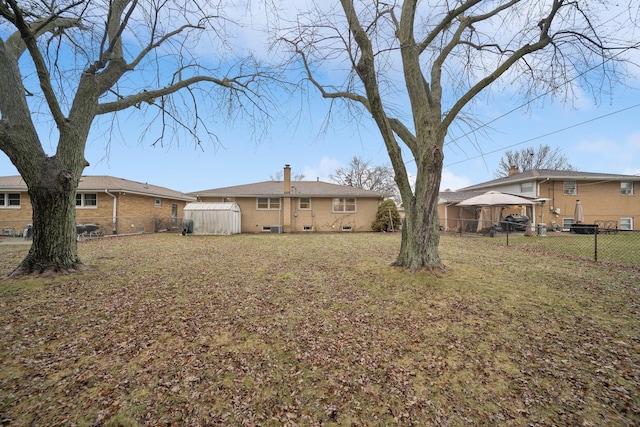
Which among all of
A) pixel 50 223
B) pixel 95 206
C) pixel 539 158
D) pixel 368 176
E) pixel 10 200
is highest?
pixel 539 158

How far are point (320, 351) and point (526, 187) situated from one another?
23.0 meters

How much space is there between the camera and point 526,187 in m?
20.0

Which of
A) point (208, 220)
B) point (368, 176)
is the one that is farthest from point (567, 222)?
point (208, 220)

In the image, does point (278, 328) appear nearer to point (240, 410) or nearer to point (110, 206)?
point (240, 410)

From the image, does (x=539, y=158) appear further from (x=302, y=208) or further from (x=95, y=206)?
(x=95, y=206)

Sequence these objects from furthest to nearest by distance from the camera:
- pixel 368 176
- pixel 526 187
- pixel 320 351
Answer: pixel 368 176, pixel 526 187, pixel 320 351

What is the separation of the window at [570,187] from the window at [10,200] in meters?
36.5

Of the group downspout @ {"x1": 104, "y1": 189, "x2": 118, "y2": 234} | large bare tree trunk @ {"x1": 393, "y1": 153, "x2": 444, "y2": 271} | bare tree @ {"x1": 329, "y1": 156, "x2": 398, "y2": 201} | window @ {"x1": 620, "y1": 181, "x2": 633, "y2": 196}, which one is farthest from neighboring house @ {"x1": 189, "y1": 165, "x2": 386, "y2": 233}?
bare tree @ {"x1": 329, "y1": 156, "x2": 398, "y2": 201}

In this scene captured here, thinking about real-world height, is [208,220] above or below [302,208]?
below

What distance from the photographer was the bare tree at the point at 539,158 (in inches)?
1326

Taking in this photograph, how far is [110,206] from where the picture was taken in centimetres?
1708

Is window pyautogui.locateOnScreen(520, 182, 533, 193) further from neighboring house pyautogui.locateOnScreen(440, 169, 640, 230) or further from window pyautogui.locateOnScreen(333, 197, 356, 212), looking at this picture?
window pyautogui.locateOnScreen(333, 197, 356, 212)

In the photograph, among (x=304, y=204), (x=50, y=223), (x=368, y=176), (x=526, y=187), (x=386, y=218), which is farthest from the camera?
(x=368, y=176)

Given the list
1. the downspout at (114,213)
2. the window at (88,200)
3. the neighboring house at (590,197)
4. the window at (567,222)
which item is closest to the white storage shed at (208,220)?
the downspout at (114,213)
